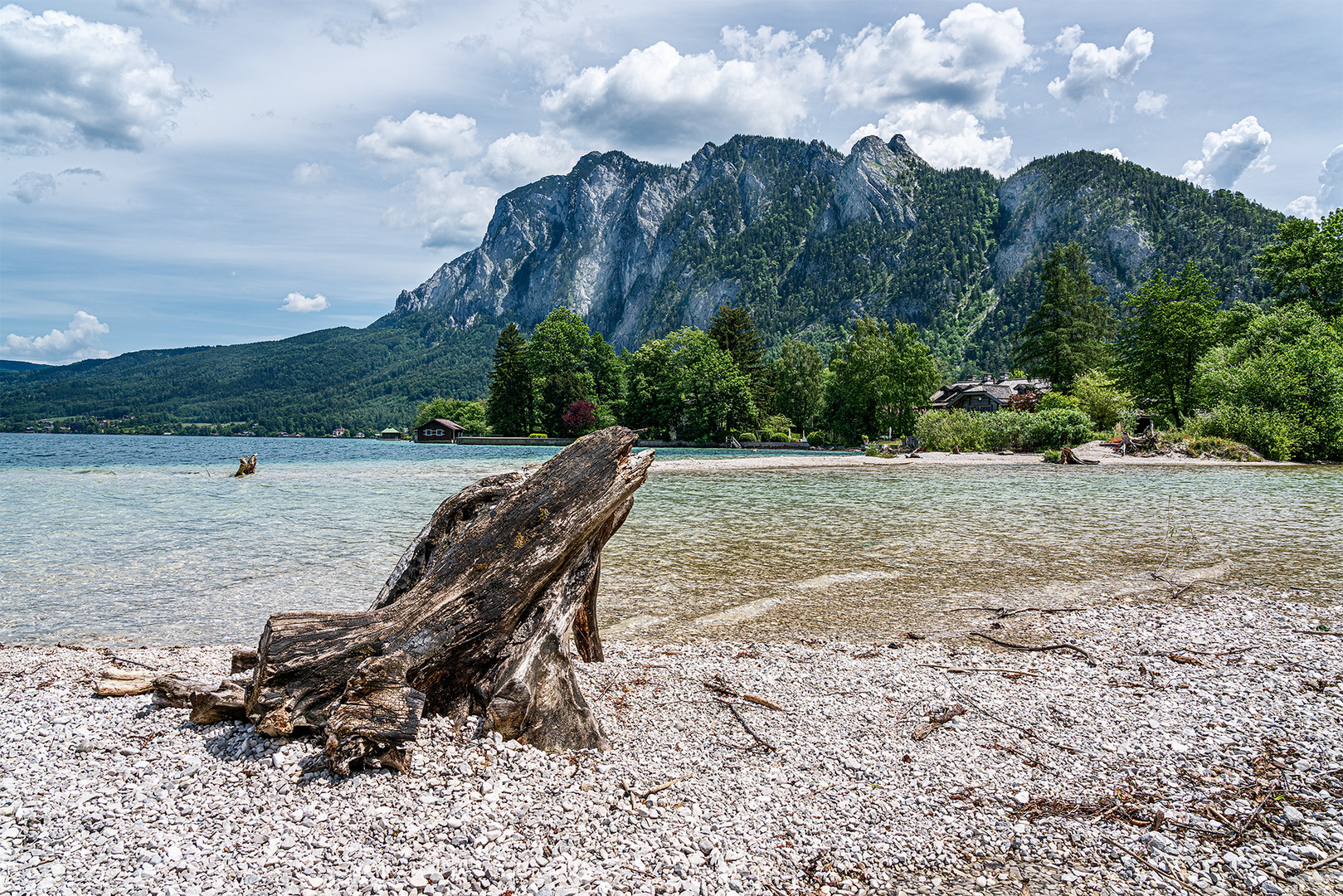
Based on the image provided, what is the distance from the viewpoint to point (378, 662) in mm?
3908

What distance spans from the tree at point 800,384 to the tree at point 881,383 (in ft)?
40.1

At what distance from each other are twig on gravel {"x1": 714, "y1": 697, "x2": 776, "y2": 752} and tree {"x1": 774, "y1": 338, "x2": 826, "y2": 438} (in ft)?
250

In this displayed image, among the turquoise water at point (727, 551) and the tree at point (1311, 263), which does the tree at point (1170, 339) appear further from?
the turquoise water at point (727, 551)

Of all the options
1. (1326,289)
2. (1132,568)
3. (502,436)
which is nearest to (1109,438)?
(1326,289)

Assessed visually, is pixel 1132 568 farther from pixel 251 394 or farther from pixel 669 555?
pixel 251 394

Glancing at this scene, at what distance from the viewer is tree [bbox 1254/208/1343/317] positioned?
44.4m

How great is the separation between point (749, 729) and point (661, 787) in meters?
1.12

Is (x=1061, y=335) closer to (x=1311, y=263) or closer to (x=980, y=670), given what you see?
(x=1311, y=263)

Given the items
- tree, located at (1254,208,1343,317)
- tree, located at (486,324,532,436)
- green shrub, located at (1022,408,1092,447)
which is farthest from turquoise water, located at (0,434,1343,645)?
tree, located at (486,324,532,436)

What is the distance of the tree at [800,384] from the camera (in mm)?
81562

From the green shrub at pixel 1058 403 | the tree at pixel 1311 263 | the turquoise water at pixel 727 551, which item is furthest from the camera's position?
the green shrub at pixel 1058 403

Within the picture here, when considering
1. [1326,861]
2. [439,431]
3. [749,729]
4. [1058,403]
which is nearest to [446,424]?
[439,431]

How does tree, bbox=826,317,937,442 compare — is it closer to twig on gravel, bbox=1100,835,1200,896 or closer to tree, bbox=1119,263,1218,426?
tree, bbox=1119,263,1218,426

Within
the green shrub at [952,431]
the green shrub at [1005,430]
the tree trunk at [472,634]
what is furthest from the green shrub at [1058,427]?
the tree trunk at [472,634]
